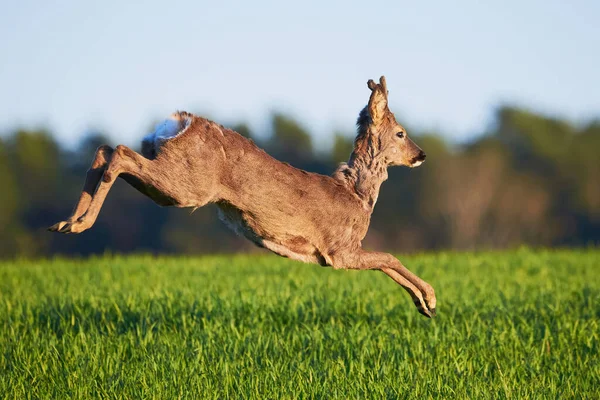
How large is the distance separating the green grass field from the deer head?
172cm

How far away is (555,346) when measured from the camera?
8750mm

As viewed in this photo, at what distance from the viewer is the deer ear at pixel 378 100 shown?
7.11 meters

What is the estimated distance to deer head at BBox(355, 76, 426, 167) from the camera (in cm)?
716

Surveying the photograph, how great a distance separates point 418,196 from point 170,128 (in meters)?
39.3

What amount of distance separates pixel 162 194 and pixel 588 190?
144ft

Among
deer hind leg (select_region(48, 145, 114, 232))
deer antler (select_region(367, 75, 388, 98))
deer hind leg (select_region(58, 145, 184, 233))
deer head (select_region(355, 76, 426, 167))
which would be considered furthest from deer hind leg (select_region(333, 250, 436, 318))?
deer hind leg (select_region(48, 145, 114, 232))

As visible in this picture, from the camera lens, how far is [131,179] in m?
6.34

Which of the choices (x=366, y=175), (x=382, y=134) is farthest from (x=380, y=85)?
(x=366, y=175)

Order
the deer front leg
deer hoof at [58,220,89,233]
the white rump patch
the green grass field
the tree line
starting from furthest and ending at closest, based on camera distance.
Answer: the tree line → the green grass field → the white rump patch → the deer front leg → deer hoof at [58,220,89,233]

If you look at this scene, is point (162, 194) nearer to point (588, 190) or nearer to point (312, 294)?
point (312, 294)

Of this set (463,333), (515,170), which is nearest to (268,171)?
(463,333)

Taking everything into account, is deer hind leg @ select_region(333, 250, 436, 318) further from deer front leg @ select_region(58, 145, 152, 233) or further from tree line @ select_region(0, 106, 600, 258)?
tree line @ select_region(0, 106, 600, 258)

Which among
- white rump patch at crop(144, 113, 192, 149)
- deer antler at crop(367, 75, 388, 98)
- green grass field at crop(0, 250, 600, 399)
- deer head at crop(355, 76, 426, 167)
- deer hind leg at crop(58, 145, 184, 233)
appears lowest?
green grass field at crop(0, 250, 600, 399)

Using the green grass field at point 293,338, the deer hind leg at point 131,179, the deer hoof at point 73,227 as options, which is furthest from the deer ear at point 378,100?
the deer hoof at point 73,227
